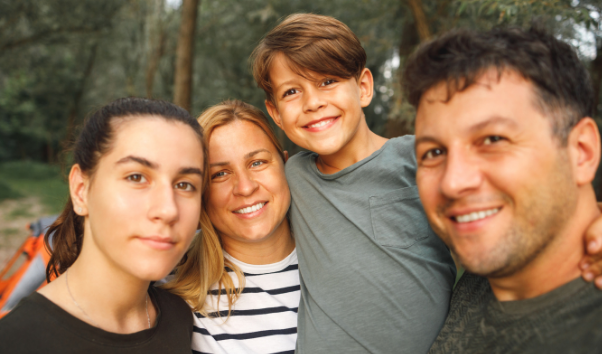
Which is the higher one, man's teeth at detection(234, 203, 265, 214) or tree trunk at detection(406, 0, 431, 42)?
tree trunk at detection(406, 0, 431, 42)

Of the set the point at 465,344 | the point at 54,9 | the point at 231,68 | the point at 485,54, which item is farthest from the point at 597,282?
the point at 231,68

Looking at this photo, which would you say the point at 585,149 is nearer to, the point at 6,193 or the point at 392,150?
the point at 392,150

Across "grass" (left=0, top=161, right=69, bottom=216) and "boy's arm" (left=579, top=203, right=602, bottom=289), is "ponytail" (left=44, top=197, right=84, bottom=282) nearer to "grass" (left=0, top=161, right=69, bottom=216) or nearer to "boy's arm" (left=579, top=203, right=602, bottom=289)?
"boy's arm" (left=579, top=203, right=602, bottom=289)

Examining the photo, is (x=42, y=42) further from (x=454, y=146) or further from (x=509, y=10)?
(x=454, y=146)

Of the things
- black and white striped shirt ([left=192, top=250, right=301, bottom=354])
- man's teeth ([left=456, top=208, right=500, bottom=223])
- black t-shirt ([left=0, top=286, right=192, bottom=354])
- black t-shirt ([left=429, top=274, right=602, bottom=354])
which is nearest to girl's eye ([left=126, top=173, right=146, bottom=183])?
black t-shirt ([left=0, top=286, right=192, bottom=354])

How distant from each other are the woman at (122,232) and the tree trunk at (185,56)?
4.46 m

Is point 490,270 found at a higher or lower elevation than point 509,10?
lower

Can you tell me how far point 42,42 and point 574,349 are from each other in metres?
12.3

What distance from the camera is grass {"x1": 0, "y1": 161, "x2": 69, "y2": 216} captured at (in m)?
13.8

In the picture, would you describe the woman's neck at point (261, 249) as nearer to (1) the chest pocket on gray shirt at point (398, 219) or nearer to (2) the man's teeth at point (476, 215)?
(1) the chest pocket on gray shirt at point (398, 219)

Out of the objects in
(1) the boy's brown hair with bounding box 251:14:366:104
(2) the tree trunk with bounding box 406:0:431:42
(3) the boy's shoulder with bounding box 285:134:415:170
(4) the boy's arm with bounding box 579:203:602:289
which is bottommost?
(4) the boy's arm with bounding box 579:203:602:289

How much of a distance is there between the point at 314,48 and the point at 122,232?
1.55 metres

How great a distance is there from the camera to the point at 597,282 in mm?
1272

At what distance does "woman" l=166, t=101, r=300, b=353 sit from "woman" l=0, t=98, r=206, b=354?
0.35 metres
